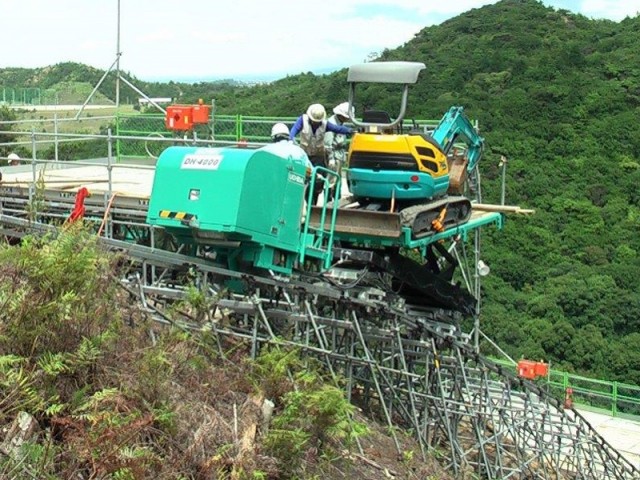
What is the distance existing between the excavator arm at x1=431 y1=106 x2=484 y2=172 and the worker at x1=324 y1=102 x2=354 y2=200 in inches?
53.7

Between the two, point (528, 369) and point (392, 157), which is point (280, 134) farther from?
point (528, 369)

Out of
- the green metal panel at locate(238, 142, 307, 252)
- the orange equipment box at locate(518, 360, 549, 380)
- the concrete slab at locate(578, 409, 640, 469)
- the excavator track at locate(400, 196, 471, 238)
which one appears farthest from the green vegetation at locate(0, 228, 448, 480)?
the concrete slab at locate(578, 409, 640, 469)

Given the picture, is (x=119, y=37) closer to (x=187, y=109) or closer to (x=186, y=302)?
(x=187, y=109)

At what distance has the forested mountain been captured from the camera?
34.5 metres

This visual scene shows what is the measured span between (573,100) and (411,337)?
42453 millimetres

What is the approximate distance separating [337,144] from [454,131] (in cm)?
194

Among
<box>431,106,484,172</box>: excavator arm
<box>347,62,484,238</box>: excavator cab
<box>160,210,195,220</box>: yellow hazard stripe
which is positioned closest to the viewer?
<box>160,210,195,220</box>: yellow hazard stripe

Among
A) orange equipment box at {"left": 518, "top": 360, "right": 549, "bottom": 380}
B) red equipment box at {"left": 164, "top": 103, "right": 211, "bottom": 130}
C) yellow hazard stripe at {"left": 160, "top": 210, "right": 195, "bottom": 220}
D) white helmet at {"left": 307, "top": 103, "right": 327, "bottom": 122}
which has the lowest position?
orange equipment box at {"left": 518, "top": 360, "right": 549, "bottom": 380}

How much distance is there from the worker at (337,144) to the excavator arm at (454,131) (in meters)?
1.36

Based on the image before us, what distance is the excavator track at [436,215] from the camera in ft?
41.5

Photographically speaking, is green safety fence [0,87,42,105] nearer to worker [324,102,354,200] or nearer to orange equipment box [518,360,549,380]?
worker [324,102,354,200]

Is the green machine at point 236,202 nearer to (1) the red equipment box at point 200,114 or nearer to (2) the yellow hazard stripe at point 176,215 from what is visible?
(2) the yellow hazard stripe at point 176,215

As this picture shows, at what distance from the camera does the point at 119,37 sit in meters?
20.3

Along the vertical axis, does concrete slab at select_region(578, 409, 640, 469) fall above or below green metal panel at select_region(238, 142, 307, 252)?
below
